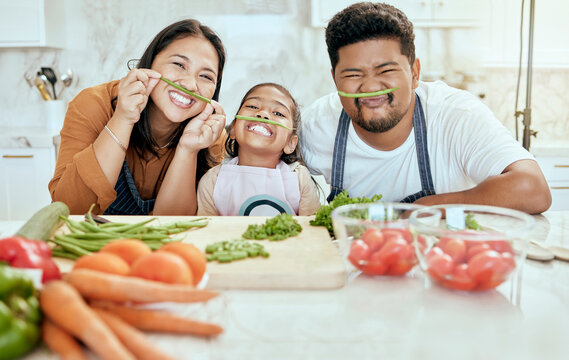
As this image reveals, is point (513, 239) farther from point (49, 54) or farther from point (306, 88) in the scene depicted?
point (49, 54)

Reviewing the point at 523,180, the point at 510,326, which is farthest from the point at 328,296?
the point at 523,180

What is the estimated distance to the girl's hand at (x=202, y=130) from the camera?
7.30 ft

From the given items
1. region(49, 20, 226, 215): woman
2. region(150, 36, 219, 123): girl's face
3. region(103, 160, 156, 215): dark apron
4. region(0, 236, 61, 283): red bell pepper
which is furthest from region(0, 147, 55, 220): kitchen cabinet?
region(0, 236, 61, 283): red bell pepper

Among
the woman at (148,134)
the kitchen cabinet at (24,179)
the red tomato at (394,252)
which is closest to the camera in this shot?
the red tomato at (394,252)

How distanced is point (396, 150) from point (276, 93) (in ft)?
2.00

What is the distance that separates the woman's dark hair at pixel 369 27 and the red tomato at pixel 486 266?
1247 mm

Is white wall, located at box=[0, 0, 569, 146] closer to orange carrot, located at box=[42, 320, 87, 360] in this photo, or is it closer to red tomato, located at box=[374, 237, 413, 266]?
red tomato, located at box=[374, 237, 413, 266]

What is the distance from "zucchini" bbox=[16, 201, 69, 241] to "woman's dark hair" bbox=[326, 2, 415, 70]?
1288 millimetres

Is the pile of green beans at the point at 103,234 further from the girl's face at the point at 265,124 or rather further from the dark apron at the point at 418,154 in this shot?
the dark apron at the point at 418,154

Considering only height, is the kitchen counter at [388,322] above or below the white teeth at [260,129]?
below

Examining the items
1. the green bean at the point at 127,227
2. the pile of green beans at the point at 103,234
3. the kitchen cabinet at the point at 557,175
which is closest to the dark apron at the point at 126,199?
the pile of green beans at the point at 103,234

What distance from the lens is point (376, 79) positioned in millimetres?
2021

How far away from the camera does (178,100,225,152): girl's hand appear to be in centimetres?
223

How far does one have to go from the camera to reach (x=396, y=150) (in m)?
2.28
